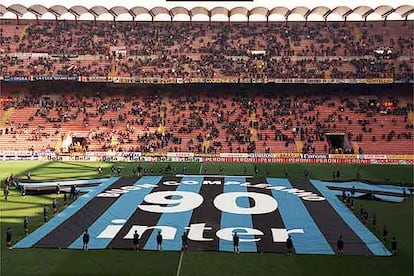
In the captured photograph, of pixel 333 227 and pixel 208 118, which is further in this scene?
pixel 208 118

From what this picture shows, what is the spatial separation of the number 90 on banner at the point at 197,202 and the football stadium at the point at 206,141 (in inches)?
7.8

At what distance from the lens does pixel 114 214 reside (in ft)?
80.8

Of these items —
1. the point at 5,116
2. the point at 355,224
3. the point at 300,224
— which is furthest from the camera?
the point at 5,116

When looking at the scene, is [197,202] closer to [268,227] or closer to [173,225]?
[173,225]

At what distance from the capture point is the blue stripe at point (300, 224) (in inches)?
774

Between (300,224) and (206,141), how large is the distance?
102 feet

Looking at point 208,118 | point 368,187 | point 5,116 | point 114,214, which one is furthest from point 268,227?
point 5,116

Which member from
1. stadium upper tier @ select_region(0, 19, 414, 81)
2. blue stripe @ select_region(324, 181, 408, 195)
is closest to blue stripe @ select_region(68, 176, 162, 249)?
blue stripe @ select_region(324, 181, 408, 195)

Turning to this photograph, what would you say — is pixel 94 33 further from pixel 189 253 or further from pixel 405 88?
pixel 189 253

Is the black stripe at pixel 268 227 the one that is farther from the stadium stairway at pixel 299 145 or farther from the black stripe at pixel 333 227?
the stadium stairway at pixel 299 145

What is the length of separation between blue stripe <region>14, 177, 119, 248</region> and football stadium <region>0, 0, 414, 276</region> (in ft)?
0.42

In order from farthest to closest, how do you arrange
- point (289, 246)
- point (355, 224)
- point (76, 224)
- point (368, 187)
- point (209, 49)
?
point (209, 49) < point (368, 187) < point (355, 224) < point (76, 224) < point (289, 246)

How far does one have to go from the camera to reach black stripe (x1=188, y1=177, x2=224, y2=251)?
1981 cm

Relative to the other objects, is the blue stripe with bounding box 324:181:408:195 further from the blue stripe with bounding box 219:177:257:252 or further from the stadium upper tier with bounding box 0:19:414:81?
the stadium upper tier with bounding box 0:19:414:81
